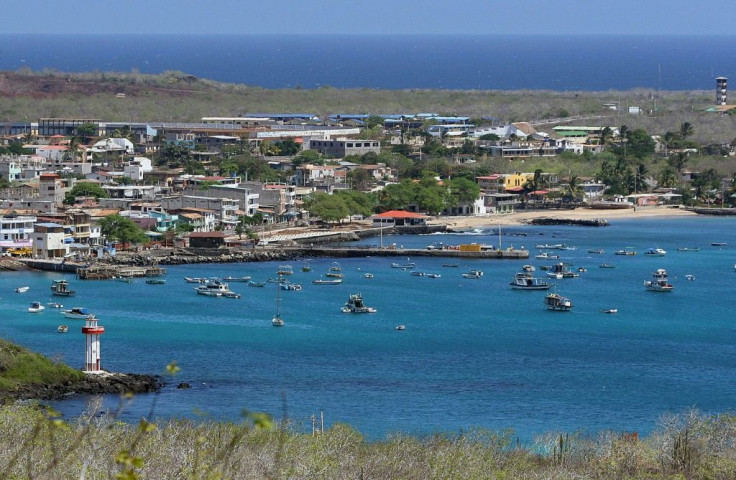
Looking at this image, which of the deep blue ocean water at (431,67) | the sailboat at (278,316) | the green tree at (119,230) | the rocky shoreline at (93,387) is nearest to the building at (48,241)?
the green tree at (119,230)

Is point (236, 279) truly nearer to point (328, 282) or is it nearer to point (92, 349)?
point (328, 282)

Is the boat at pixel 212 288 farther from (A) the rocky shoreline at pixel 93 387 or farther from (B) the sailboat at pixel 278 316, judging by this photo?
(A) the rocky shoreline at pixel 93 387

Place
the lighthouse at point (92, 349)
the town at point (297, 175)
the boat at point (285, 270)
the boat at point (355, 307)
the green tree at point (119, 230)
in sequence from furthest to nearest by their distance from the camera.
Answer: the town at point (297, 175)
the green tree at point (119, 230)
the boat at point (285, 270)
the boat at point (355, 307)
the lighthouse at point (92, 349)

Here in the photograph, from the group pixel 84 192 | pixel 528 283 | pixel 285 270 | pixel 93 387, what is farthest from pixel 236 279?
pixel 93 387

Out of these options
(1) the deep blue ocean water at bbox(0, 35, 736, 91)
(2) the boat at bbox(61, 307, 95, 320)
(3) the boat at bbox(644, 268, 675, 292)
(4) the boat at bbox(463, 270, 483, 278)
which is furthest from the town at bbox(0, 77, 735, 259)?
(1) the deep blue ocean water at bbox(0, 35, 736, 91)

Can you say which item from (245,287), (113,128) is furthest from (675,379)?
(113,128)

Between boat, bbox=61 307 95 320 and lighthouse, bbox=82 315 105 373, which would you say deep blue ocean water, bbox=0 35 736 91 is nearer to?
boat, bbox=61 307 95 320

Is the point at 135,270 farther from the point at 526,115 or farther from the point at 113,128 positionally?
the point at 526,115
